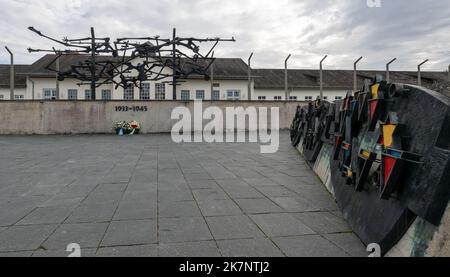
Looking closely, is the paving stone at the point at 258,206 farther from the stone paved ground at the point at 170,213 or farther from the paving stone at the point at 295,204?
the paving stone at the point at 295,204

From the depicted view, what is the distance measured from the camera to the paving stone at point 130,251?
279 cm

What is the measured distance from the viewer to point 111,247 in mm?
2971

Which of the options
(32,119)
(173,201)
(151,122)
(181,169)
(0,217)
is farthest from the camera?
Answer: (151,122)

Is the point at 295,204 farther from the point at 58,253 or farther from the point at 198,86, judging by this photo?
the point at 198,86

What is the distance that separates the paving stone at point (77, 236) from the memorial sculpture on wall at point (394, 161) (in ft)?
9.22

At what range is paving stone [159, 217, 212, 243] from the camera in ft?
10.4

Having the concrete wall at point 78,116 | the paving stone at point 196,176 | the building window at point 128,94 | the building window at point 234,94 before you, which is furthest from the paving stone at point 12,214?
the building window at point 234,94

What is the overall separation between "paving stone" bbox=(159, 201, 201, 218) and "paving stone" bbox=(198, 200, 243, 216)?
0.36ft

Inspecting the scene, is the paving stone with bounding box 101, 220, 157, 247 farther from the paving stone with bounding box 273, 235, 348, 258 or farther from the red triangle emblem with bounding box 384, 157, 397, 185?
the red triangle emblem with bounding box 384, 157, 397, 185

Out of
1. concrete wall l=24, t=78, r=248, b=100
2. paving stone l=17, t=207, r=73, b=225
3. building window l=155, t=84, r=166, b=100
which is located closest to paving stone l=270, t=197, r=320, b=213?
paving stone l=17, t=207, r=73, b=225

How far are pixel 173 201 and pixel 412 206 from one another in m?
3.19
